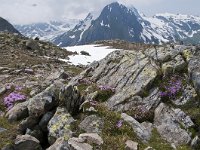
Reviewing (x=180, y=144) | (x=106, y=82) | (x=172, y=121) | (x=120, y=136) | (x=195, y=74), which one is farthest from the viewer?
(x=106, y=82)

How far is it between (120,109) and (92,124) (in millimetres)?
4429

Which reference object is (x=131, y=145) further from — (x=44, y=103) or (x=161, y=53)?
(x=161, y=53)

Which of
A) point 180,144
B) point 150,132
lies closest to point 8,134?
point 150,132

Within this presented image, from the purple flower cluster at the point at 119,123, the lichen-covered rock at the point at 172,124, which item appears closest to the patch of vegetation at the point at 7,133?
the purple flower cluster at the point at 119,123

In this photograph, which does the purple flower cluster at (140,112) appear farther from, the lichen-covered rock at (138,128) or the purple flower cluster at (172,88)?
the purple flower cluster at (172,88)

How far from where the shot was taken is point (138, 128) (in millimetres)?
20812

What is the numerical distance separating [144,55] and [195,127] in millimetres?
8682

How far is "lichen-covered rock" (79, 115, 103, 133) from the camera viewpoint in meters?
→ 20.2

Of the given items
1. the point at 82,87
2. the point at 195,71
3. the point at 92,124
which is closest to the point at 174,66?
the point at 195,71

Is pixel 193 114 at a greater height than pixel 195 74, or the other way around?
pixel 195 74

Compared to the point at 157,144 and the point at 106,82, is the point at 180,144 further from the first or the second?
the point at 106,82

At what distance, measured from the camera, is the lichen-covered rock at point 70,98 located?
21422 mm

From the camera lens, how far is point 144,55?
28984 millimetres

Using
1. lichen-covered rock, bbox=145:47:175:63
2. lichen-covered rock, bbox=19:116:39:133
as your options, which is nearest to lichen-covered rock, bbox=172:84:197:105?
lichen-covered rock, bbox=145:47:175:63
